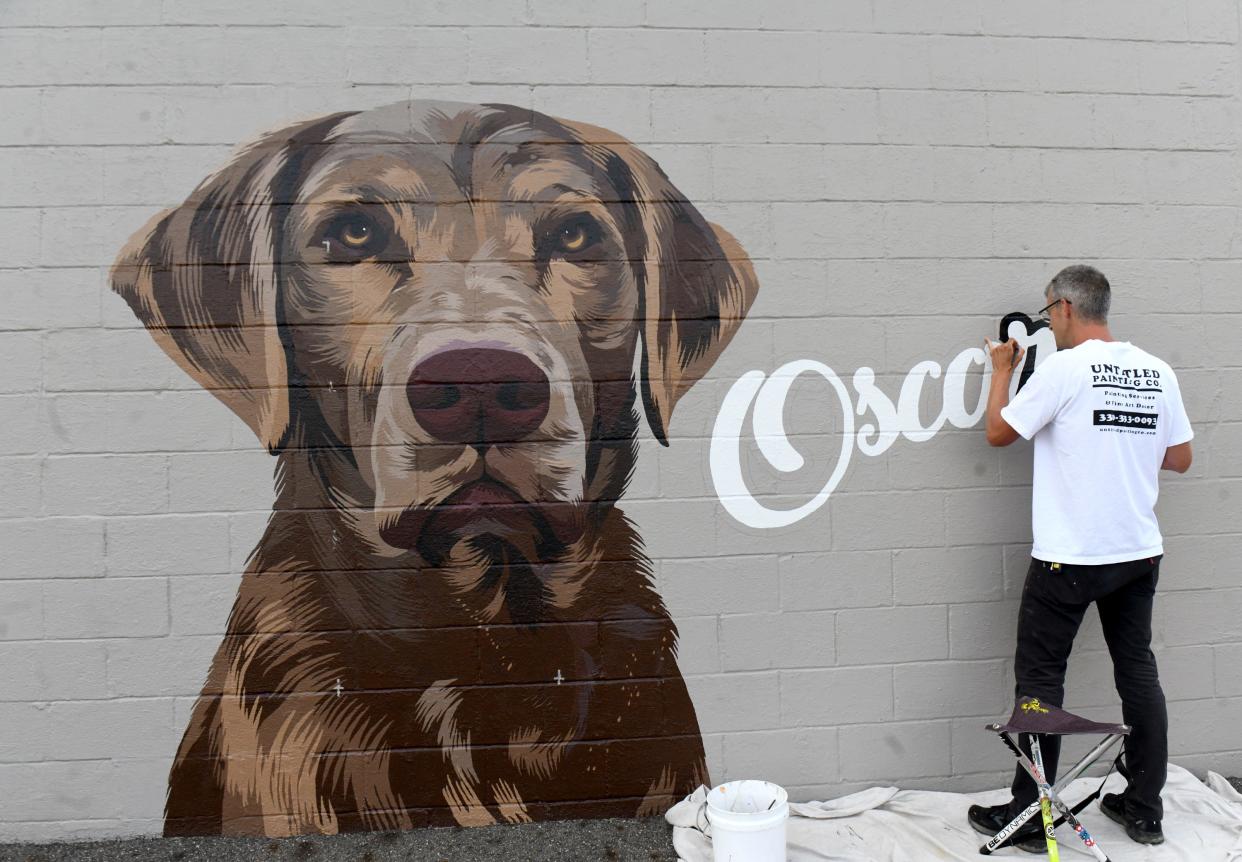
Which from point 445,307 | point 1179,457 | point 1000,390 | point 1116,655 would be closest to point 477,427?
point 445,307

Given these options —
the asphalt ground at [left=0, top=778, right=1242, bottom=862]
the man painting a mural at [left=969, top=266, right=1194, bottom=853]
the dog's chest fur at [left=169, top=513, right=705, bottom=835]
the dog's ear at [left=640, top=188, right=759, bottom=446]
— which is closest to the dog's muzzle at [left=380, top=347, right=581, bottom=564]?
the dog's chest fur at [left=169, top=513, right=705, bottom=835]

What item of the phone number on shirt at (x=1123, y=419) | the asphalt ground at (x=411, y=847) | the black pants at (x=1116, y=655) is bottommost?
the asphalt ground at (x=411, y=847)

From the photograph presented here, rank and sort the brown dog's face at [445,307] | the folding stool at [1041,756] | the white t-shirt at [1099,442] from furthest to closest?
the brown dog's face at [445,307] → the white t-shirt at [1099,442] → the folding stool at [1041,756]

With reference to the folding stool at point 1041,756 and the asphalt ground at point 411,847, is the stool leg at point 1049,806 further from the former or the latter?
the asphalt ground at point 411,847

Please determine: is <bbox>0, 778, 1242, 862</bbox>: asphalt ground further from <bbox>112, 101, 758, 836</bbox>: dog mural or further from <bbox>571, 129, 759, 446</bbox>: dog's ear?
<bbox>571, 129, 759, 446</bbox>: dog's ear

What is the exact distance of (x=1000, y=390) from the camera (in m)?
2.99

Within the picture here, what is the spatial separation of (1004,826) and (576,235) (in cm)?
244

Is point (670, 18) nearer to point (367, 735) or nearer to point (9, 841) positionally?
point (367, 735)

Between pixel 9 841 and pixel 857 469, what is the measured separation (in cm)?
317

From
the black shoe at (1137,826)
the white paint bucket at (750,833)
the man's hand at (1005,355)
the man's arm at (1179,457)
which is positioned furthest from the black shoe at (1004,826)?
the man's hand at (1005,355)

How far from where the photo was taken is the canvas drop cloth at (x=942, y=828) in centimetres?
280

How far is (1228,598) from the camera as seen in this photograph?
3279 millimetres

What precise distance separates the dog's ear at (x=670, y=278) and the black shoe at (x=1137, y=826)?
1940 millimetres

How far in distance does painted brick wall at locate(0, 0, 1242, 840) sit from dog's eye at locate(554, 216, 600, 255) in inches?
13.4
